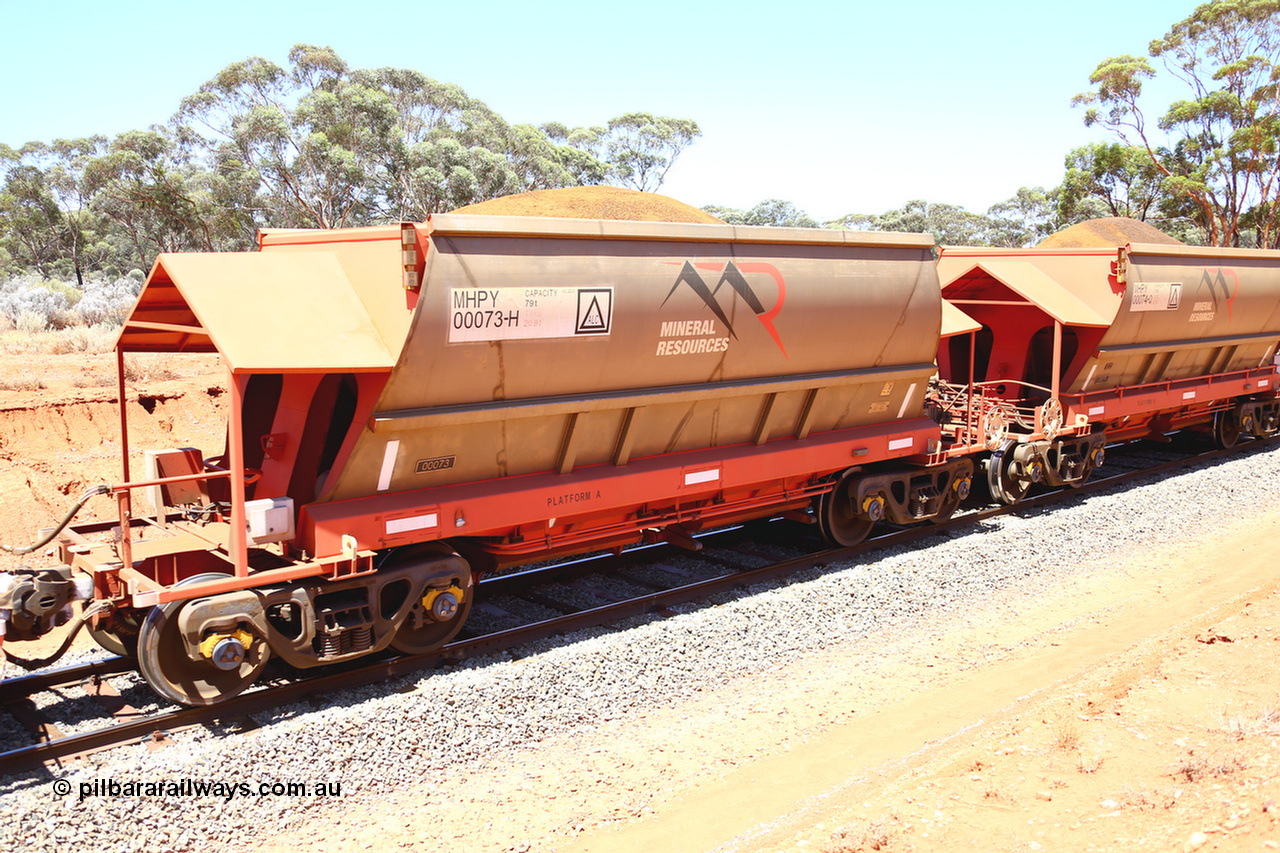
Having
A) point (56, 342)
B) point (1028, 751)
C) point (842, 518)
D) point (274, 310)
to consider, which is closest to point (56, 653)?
point (274, 310)

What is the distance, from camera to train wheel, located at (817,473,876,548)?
1095 centimetres

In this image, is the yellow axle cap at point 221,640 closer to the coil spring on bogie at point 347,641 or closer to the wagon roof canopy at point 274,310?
the coil spring on bogie at point 347,641

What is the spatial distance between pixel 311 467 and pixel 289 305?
1.45 meters

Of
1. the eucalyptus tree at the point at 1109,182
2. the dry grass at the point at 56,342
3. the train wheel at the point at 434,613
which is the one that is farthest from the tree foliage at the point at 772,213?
the train wheel at the point at 434,613

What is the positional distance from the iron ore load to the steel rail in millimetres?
163

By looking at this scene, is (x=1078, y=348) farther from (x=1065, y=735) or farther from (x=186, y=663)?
(x=186, y=663)

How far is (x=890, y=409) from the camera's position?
1124cm

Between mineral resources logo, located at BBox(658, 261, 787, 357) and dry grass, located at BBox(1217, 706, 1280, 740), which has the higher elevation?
mineral resources logo, located at BBox(658, 261, 787, 357)

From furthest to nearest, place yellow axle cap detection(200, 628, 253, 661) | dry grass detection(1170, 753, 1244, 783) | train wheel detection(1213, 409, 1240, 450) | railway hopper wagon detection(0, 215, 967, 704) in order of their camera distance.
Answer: train wheel detection(1213, 409, 1240, 450), railway hopper wagon detection(0, 215, 967, 704), yellow axle cap detection(200, 628, 253, 661), dry grass detection(1170, 753, 1244, 783)

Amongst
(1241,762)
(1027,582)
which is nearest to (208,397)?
(1027,582)

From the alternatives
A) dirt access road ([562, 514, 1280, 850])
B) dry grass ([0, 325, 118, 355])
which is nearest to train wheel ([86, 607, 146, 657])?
dirt access road ([562, 514, 1280, 850])

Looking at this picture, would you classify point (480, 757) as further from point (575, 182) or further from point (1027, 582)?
point (575, 182)

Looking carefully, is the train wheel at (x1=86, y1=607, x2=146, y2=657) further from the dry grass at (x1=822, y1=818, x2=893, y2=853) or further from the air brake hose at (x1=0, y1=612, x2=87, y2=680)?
the dry grass at (x1=822, y1=818, x2=893, y2=853)

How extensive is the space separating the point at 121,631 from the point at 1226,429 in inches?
741
